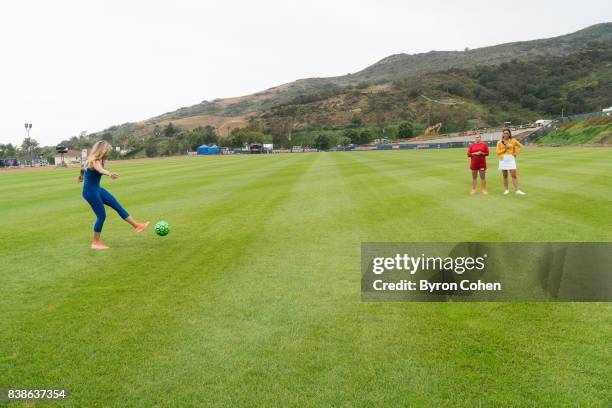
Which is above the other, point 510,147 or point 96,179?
point 96,179

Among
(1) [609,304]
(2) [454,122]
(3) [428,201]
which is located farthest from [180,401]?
(2) [454,122]

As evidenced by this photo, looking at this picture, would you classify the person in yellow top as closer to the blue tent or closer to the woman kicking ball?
the woman kicking ball

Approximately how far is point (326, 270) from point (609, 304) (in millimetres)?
3759

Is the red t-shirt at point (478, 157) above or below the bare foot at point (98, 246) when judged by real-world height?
above

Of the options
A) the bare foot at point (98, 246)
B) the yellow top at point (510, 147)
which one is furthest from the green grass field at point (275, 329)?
the yellow top at point (510, 147)

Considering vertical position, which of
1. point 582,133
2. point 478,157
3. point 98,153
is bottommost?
point 582,133

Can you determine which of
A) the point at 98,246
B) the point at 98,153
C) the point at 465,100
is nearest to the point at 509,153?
the point at 98,153

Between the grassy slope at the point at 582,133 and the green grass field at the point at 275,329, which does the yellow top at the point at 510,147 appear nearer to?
the green grass field at the point at 275,329

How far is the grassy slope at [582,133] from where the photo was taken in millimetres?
55709

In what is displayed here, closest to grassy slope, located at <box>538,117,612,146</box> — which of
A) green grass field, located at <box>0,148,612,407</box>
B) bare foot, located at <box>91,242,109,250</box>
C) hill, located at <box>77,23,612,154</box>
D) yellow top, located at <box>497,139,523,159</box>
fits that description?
yellow top, located at <box>497,139,523,159</box>

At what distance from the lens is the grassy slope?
183 feet

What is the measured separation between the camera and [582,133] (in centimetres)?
6025

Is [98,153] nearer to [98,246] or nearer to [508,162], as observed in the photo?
[98,246]

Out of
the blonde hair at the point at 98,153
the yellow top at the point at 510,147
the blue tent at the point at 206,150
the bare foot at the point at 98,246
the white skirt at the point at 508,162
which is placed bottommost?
the blue tent at the point at 206,150
